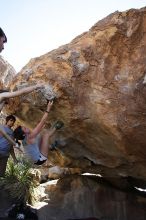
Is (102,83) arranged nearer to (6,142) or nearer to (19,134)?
(19,134)

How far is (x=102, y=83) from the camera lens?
7.07 metres

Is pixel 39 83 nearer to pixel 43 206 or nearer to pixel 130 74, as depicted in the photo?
pixel 130 74

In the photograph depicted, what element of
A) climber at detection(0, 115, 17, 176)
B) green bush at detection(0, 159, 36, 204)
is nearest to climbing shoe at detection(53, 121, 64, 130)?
climber at detection(0, 115, 17, 176)

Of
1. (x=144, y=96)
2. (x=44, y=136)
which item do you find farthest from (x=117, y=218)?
(x=144, y=96)

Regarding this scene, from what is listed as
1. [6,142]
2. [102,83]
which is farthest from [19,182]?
[102,83]

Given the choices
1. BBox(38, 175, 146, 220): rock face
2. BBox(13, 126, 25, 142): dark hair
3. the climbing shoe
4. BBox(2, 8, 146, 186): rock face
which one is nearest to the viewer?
BBox(2, 8, 146, 186): rock face

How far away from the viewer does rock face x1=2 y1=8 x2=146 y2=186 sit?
6840 millimetres

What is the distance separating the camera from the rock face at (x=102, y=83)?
6.84 m

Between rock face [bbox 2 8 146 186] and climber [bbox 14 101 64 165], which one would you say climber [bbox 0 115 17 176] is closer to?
climber [bbox 14 101 64 165]

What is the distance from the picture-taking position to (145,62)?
21.8 feet

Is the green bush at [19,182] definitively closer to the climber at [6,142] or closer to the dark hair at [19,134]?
the climber at [6,142]

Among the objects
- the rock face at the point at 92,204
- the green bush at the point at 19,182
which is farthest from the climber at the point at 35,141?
the green bush at the point at 19,182

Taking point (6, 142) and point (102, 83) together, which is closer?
point (102, 83)

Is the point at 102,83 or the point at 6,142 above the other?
the point at 102,83
